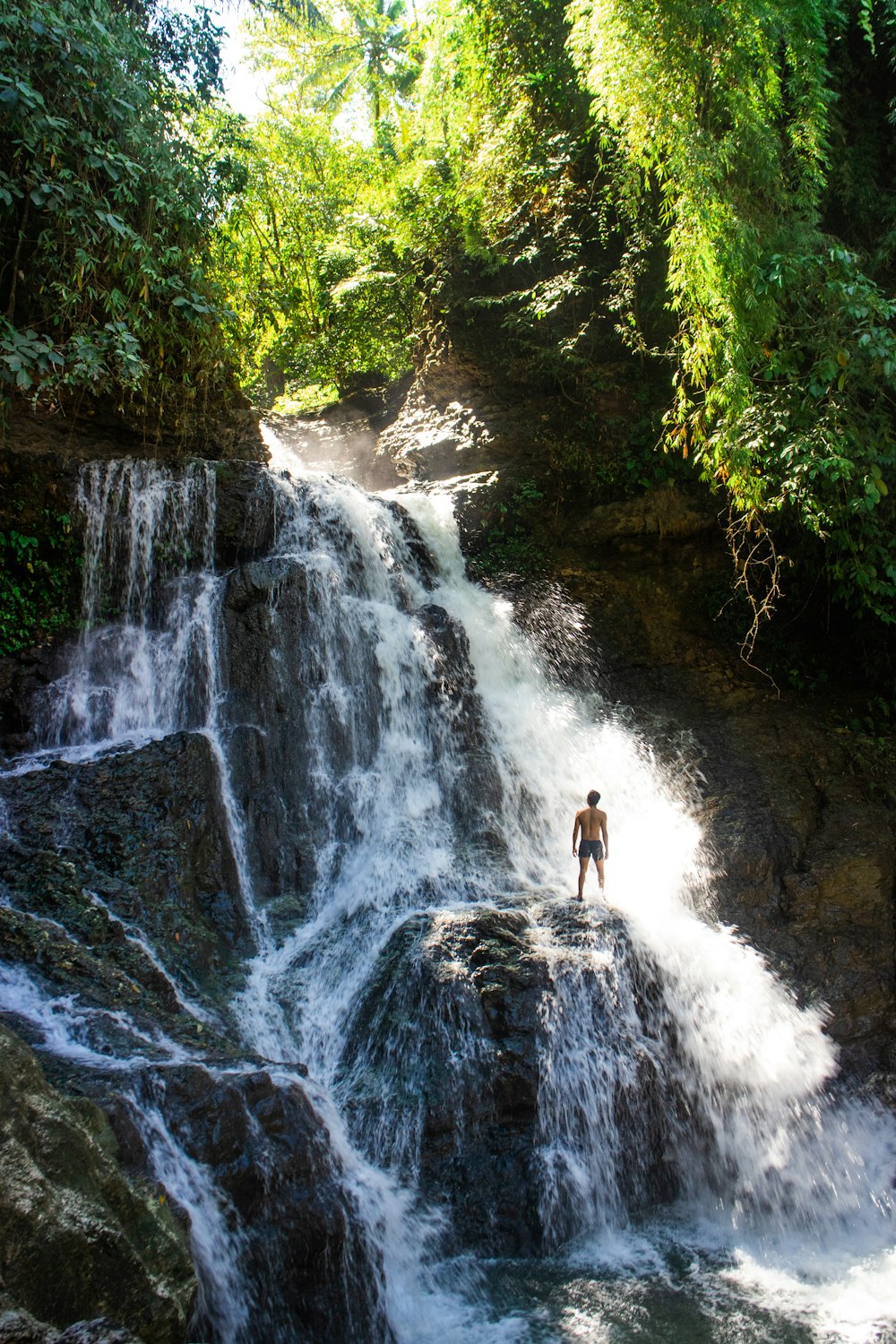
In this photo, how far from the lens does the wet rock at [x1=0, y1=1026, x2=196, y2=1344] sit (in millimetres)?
2852

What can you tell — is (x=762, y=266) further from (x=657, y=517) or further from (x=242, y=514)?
(x=242, y=514)

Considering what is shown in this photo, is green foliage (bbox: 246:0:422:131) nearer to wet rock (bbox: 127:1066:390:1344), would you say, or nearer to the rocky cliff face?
the rocky cliff face

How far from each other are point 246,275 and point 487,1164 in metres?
17.8

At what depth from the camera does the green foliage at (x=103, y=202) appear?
23.2 ft

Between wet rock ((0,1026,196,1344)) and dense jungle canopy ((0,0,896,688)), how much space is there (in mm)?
5676

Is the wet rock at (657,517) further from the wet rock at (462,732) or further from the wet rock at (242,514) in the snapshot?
the wet rock at (242,514)

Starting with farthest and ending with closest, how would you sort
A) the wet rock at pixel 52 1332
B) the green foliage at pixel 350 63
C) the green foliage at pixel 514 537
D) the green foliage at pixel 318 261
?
the green foliage at pixel 350 63, the green foliage at pixel 318 261, the green foliage at pixel 514 537, the wet rock at pixel 52 1332

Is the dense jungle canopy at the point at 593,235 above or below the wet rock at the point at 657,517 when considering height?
above

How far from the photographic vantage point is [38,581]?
8.98m

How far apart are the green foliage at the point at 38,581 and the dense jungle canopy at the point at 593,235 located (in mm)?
1574

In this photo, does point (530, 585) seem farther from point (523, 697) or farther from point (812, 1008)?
point (812, 1008)

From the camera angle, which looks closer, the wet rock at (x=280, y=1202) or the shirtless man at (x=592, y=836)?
the wet rock at (x=280, y=1202)

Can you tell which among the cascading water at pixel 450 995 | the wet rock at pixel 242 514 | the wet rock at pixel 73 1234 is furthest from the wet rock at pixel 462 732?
the wet rock at pixel 73 1234

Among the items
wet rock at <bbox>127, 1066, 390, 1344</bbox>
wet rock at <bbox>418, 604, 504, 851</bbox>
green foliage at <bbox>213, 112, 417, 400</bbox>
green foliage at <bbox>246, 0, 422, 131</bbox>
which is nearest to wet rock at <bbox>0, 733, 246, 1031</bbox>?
wet rock at <bbox>127, 1066, 390, 1344</bbox>
